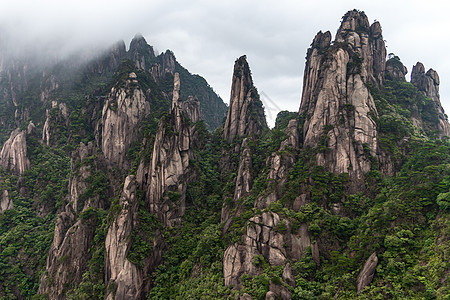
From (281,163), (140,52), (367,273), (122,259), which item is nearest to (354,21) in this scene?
(281,163)

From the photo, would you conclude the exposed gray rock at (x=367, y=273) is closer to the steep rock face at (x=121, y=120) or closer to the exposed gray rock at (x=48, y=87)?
the steep rock face at (x=121, y=120)

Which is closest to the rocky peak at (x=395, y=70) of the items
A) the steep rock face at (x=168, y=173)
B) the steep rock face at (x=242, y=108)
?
the steep rock face at (x=242, y=108)

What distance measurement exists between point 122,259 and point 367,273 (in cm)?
3049

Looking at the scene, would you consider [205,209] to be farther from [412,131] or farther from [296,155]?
[412,131]

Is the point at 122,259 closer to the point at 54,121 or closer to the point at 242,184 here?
the point at 242,184

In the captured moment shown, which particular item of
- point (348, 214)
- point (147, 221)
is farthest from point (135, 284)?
point (348, 214)

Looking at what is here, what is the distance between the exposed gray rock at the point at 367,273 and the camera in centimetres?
2869

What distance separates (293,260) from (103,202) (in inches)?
1474

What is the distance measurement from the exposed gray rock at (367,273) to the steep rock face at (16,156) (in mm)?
68123

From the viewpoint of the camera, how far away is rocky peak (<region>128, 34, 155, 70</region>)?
362 ft

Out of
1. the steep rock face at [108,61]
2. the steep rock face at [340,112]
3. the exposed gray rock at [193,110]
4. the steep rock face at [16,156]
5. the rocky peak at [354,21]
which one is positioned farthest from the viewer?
the steep rock face at [108,61]

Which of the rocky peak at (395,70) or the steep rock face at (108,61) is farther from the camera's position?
the steep rock face at (108,61)

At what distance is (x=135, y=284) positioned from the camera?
1634 inches

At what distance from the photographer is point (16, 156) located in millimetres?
67625
